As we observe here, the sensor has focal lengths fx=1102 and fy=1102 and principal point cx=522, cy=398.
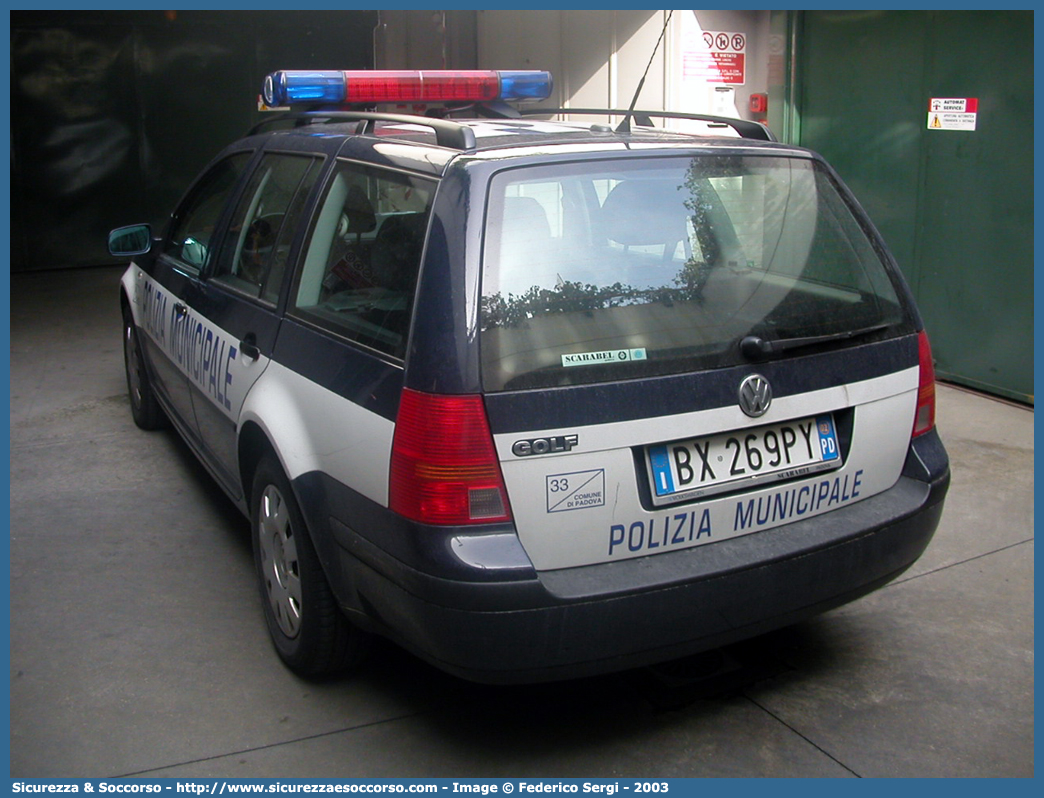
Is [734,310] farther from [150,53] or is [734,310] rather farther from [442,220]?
[150,53]

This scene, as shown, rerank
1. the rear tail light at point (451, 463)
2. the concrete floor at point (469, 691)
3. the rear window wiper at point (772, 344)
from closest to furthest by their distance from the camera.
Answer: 1. the rear tail light at point (451, 463)
2. the rear window wiper at point (772, 344)
3. the concrete floor at point (469, 691)

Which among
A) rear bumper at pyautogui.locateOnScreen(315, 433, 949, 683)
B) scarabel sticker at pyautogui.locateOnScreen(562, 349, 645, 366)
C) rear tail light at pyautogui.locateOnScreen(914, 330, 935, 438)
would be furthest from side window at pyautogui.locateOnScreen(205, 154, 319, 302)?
rear tail light at pyautogui.locateOnScreen(914, 330, 935, 438)

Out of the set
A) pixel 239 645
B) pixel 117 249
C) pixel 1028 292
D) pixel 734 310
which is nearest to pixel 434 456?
pixel 734 310

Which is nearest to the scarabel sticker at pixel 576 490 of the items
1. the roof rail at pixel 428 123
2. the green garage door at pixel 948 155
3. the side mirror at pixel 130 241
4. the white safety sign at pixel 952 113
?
the roof rail at pixel 428 123

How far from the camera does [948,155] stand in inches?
251

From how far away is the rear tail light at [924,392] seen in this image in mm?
3215

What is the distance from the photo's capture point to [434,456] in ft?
8.42

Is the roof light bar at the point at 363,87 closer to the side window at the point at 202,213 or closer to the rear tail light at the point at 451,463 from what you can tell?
the side window at the point at 202,213

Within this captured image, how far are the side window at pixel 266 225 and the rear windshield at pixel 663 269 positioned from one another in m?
1.09

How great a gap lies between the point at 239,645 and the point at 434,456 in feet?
4.74

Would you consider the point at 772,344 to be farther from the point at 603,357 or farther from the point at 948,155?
the point at 948,155

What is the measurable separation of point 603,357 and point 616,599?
580 mm

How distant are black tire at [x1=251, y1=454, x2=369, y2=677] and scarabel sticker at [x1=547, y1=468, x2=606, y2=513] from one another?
2.79ft

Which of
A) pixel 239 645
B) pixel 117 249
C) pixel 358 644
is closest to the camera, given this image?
pixel 358 644
